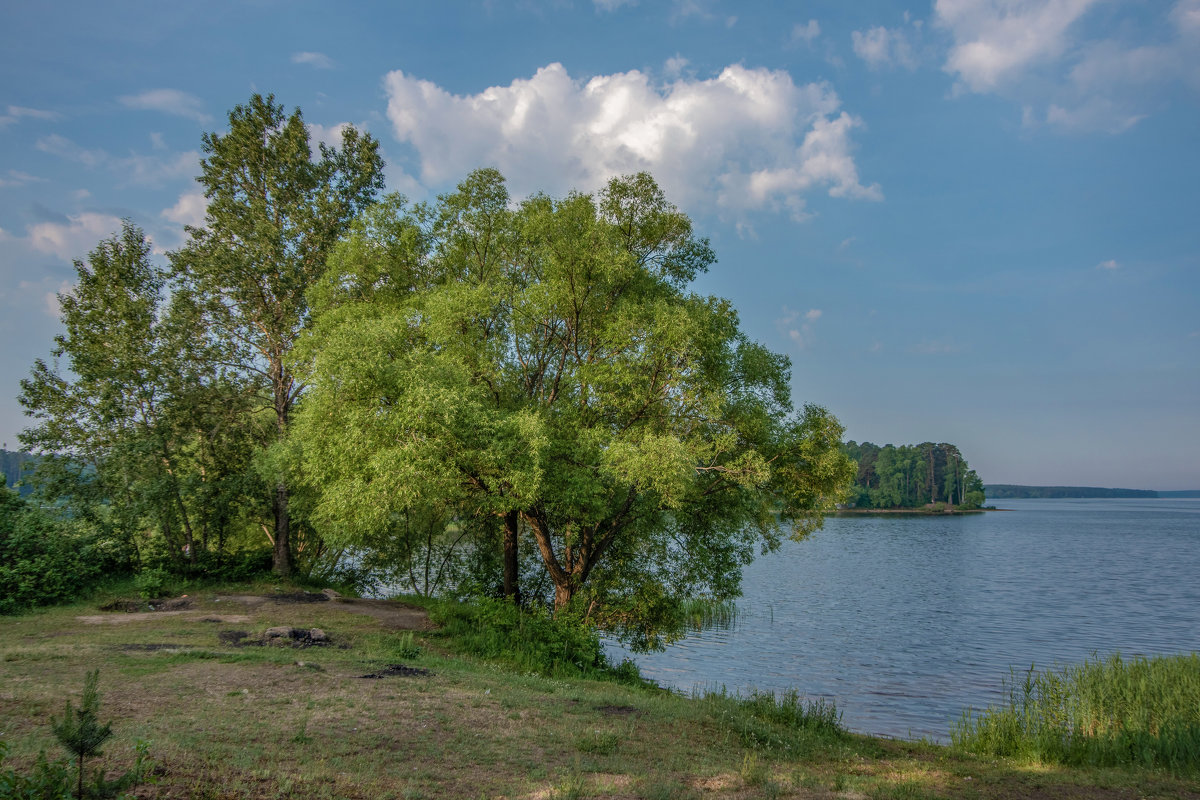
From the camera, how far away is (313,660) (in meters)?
12.7

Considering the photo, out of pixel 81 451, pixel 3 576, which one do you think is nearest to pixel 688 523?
pixel 3 576

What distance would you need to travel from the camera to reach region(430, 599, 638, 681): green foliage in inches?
641

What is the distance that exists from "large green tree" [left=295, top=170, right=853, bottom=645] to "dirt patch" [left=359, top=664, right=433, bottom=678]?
14.3ft

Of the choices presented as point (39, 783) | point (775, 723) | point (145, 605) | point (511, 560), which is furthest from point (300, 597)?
point (39, 783)

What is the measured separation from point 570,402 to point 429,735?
40.3 ft

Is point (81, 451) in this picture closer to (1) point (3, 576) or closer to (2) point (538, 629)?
(1) point (3, 576)

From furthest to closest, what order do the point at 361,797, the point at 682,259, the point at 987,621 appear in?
the point at 987,621 < the point at 682,259 < the point at 361,797

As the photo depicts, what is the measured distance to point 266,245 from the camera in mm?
25156

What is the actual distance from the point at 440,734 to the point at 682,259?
1800 cm

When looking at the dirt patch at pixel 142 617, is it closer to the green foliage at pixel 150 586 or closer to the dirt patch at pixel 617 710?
the green foliage at pixel 150 586

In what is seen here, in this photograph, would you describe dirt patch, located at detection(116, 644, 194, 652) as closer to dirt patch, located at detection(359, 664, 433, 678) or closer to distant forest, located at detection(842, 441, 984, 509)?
dirt patch, located at detection(359, 664, 433, 678)

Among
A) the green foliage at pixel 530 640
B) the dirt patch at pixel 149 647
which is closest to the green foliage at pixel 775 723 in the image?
the green foliage at pixel 530 640

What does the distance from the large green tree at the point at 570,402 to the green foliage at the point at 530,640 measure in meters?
1.69

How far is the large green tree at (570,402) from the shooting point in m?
A: 16.7
